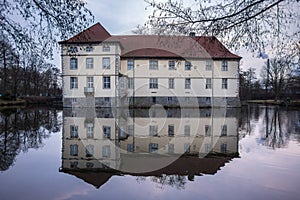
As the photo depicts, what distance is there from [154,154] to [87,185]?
7.79 feet

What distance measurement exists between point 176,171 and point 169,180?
0.46m

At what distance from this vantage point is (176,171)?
4.68 metres

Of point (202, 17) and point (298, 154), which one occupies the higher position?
point (202, 17)

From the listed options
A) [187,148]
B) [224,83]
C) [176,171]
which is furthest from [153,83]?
[176,171]

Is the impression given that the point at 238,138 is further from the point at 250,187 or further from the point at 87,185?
the point at 87,185

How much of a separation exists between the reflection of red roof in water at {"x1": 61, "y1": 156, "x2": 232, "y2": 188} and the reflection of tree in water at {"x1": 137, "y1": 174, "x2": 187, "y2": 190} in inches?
5.7

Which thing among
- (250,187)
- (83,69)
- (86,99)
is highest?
(83,69)

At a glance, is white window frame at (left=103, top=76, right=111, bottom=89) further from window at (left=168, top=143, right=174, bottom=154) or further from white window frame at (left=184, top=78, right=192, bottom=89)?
window at (left=168, top=143, right=174, bottom=154)

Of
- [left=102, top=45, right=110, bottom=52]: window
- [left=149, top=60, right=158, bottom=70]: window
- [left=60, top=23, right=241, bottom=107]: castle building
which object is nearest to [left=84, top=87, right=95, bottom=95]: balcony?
[left=60, top=23, right=241, bottom=107]: castle building

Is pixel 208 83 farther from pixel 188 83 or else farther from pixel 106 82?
pixel 106 82

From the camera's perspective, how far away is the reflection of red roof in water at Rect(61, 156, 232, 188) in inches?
169

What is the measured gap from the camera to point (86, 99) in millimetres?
26797

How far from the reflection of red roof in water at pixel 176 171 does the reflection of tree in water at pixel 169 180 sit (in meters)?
0.15

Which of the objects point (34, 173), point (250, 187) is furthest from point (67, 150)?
point (250, 187)
